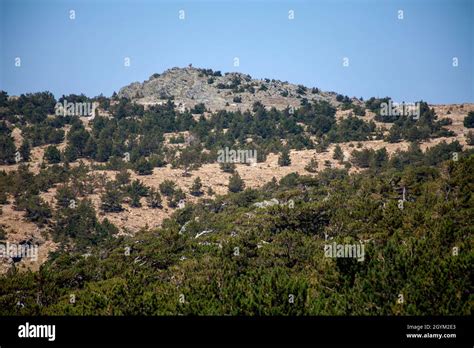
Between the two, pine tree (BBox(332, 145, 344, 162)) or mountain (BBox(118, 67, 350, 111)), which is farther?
mountain (BBox(118, 67, 350, 111))

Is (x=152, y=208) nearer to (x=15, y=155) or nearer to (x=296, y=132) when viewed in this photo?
(x=15, y=155)

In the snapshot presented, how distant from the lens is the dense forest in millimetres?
28922

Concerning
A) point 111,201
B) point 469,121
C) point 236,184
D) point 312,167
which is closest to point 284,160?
point 312,167

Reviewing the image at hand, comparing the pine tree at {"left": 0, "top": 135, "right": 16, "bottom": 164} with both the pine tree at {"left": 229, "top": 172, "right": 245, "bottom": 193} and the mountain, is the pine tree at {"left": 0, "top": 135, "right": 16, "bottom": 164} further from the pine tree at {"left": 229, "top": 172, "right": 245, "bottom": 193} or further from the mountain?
the mountain

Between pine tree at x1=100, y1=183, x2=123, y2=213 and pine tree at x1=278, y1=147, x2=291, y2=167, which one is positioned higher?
pine tree at x1=278, y1=147, x2=291, y2=167

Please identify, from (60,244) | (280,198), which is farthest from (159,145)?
(280,198)

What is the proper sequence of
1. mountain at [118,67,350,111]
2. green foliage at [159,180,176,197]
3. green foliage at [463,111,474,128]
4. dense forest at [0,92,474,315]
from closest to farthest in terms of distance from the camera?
dense forest at [0,92,474,315] < green foliage at [159,180,176,197] < green foliage at [463,111,474,128] < mountain at [118,67,350,111]

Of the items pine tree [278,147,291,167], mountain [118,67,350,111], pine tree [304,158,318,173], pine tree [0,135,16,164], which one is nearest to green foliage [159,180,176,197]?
pine tree [278,147,291,167]

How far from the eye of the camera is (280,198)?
5931 cm

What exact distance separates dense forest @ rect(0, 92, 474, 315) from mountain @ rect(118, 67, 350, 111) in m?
42.6

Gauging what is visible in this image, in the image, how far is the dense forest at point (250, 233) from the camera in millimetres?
28922

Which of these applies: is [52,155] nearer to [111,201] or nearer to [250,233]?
[111,201]

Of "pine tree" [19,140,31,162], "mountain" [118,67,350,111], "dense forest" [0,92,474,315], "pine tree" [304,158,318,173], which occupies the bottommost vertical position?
"dense forest" [0,92,474,315]

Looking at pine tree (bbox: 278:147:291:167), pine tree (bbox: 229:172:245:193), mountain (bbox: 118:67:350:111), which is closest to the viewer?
pine tree (bbox: 229:172:245:193)
